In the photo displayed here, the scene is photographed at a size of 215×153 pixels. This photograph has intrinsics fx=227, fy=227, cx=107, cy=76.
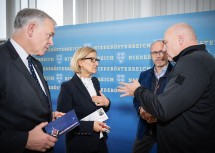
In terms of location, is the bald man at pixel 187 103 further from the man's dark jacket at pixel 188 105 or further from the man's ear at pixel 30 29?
the man's ear at pixel 30 29

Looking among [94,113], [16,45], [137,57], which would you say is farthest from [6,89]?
[137,57]

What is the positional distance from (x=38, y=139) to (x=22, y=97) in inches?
11.1

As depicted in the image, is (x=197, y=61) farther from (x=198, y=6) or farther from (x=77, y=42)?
(x=77, y=42)

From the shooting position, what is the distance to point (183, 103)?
1521mm

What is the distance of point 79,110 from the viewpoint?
236 centimetres

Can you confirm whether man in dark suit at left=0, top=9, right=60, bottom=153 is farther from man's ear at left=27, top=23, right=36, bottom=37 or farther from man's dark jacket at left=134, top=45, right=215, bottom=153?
man's dark jacket at left=134, top=45, right=215, bottom=153

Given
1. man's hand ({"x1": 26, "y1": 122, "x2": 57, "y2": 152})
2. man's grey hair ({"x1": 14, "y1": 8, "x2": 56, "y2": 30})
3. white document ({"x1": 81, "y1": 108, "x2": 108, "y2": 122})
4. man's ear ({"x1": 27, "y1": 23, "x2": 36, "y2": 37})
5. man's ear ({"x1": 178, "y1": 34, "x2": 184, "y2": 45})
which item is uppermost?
man's grey hair ({"x1": 14, "y1": 8, "x2": 56, "y2": 30})

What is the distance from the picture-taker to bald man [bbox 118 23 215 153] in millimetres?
1527

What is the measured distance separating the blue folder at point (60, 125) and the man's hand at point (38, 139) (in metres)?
0.04

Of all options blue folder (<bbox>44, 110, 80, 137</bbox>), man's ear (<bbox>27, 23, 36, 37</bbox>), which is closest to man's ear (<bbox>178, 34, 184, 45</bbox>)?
blue folder (<bbox>44, 110, 80, 137</bbox>)

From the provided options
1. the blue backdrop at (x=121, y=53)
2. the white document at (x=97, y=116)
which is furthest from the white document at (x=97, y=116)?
the blue backdrop at (x=121, y=53)

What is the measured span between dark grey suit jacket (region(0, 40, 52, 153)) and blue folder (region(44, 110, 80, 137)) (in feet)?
0.33

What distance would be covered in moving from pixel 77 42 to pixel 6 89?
2.65m

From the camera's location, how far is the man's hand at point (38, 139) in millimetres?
1400
